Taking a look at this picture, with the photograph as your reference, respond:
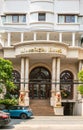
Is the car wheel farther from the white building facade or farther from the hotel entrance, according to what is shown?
the hotel entrance

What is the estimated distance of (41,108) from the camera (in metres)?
44.5

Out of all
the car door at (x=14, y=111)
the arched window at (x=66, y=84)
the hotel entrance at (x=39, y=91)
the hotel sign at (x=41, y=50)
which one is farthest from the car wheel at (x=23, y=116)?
the arched window at (x=66, y=84)

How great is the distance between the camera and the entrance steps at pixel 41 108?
43.1m

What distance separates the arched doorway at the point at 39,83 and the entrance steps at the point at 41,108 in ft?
8.78

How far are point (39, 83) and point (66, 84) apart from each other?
4130mm

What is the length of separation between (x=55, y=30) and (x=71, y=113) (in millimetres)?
12295

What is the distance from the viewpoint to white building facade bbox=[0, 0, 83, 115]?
155ft

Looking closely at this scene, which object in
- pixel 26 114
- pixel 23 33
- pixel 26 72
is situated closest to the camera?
pixel 26 114

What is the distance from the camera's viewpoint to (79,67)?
50188mm

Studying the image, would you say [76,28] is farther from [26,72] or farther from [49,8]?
[26,72]

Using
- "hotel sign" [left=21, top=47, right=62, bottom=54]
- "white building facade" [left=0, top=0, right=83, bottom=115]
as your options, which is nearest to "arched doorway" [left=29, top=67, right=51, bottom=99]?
"white building facade" [left=0, top=0, right=83, bottom=115]

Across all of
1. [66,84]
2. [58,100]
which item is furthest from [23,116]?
[66,84]

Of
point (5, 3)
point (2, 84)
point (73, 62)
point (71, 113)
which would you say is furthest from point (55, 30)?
point (2, 84)

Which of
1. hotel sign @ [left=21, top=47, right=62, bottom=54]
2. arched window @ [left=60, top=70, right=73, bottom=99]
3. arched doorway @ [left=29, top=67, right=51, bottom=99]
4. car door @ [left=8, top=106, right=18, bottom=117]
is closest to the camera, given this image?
car door @ [left=8, top=106, right=18, bottom=117]
